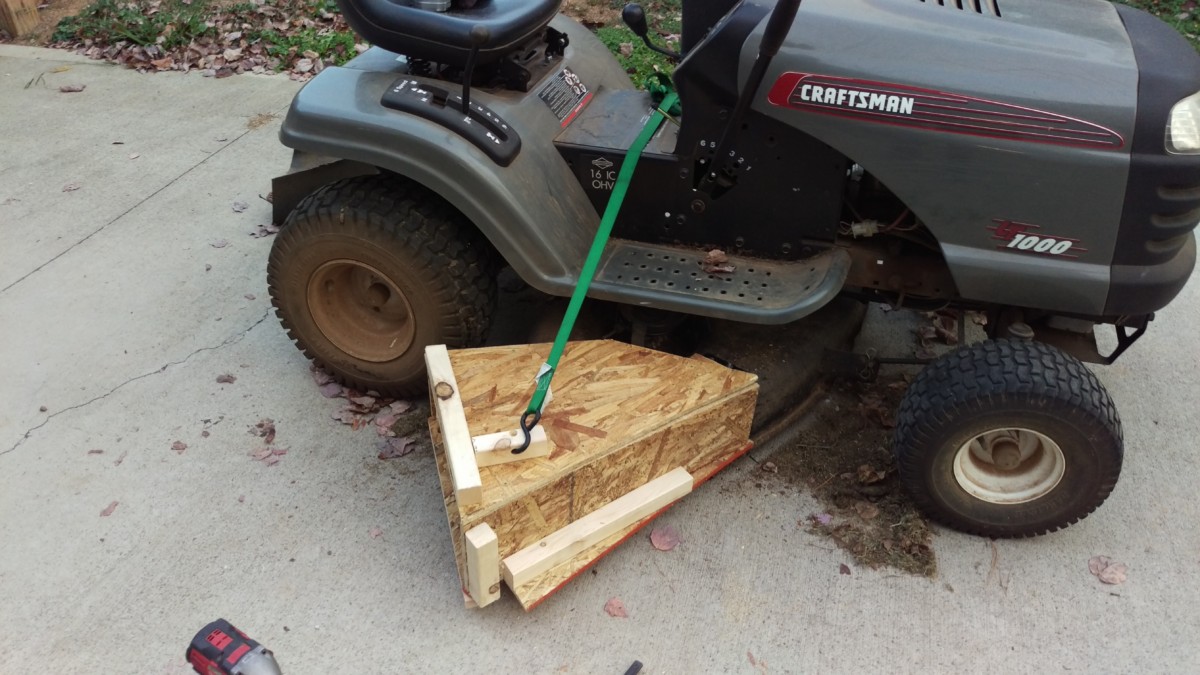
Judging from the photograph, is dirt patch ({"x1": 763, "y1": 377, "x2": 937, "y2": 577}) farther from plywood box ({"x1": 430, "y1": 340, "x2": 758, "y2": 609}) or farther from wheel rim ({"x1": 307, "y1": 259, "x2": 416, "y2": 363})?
wheel rim ({"x1": 307, "y1": 259, "x2": 416, "y2": 363})

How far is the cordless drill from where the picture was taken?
186 centimetres

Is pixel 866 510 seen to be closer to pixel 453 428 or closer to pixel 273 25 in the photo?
pixel 453 428

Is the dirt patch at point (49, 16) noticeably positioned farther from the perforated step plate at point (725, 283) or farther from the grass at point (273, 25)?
the perforated step plate at point (725, 283)

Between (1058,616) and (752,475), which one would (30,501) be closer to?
(752,475)

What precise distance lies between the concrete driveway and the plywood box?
14 cm

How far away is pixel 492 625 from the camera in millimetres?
2416

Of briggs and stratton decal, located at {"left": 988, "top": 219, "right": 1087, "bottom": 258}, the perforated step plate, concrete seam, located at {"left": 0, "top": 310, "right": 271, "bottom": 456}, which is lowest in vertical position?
concrete seam, located at {"left": 0, "top": 310, "right": 271, "bottom": 456}

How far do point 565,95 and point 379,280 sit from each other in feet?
2.76

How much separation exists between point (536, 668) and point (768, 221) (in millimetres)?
1369

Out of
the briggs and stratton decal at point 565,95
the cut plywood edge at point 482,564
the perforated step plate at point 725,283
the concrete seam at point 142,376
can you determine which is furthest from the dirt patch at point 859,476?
the concrete seam at point 142,376

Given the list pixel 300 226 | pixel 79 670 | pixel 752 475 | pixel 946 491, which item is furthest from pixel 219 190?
pixel 946 491

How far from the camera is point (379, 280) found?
9.79 feet

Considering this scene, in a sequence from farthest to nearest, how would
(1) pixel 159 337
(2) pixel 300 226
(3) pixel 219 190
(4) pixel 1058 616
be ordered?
(3) pixel 219 190 → (1) pixel 159 337 → (2) pixel 300 226 → (4) pixel 1058 616

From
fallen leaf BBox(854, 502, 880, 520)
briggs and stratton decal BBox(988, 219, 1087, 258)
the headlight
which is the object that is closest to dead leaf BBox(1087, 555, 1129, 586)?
fallen leaf BBox(854, 502, 880, 520)
